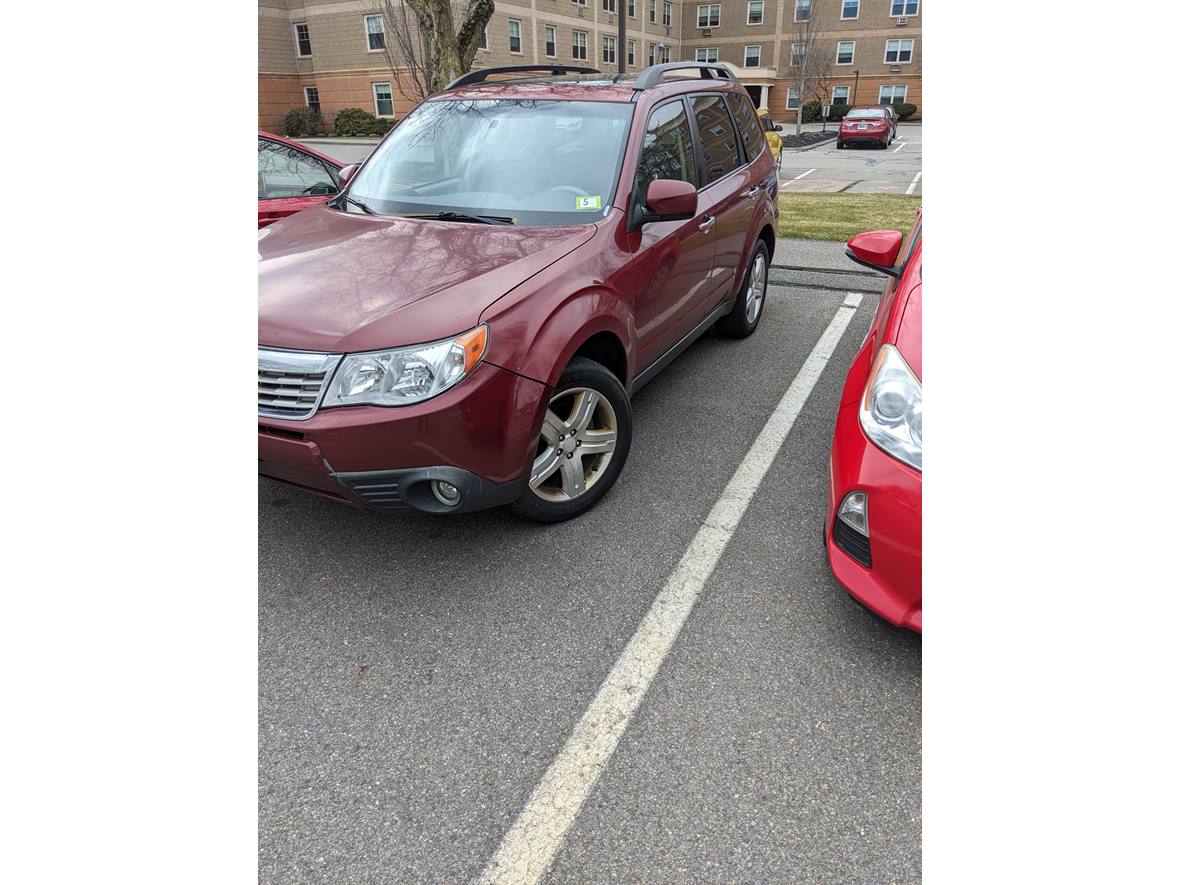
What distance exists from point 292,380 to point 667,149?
240cm

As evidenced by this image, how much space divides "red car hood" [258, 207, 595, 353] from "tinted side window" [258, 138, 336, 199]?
7.59 feet

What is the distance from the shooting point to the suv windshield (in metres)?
3.43

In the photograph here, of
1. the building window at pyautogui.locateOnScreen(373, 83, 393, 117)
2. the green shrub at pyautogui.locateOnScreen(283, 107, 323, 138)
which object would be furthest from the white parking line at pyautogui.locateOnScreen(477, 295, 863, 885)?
the green shrub at pyautogui.locateOnScreen(283, 107, 323, 138)

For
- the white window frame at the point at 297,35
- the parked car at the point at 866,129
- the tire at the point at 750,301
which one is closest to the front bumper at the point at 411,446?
the tire at the point at 750,301

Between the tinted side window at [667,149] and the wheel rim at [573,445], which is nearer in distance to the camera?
the wheel rim at [573,445]

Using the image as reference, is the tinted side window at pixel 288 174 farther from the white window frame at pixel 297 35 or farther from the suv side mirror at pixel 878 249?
the white window frame at pixel 297 35

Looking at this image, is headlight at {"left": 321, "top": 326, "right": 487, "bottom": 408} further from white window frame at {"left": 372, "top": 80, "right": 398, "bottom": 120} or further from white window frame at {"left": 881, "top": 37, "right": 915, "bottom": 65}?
white window frame at {"left": 881, "top": 37, "right": 915, "bottom": 65}

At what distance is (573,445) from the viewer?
314cm

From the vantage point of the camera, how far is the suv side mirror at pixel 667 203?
11.0 ft

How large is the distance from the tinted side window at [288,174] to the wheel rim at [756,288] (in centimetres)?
331

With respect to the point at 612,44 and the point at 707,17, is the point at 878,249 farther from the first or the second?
the point at 707,17

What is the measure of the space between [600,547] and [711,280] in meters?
2.07

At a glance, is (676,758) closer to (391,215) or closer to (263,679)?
(263,679)

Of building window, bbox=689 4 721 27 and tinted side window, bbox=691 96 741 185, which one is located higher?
building window, bbox=689 4 721 27
